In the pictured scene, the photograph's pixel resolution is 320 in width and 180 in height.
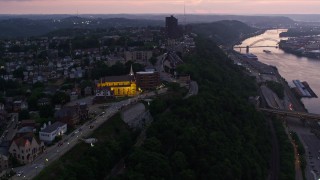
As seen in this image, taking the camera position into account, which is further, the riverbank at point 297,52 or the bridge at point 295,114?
the riverbank at point 297,52

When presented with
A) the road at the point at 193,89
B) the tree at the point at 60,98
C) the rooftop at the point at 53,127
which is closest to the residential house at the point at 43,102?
the tree at the point at 60,98

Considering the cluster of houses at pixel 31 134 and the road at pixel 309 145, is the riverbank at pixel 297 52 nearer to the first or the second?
the road at pixel 309 145

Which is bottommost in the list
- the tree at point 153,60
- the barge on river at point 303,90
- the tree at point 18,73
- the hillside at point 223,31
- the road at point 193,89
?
the barge on river at point 303,90

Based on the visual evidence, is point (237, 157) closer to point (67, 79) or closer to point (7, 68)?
point (67, 79)

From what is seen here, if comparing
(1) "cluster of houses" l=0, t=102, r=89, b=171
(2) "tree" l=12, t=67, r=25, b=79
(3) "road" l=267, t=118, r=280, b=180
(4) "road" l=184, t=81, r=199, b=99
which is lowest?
(3) "road" l=267, t=118, r=280, b=180

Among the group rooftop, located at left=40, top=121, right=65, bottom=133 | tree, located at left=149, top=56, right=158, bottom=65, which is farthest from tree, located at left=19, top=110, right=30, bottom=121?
tree, located at left=149, top=56, right=158, bottom=65

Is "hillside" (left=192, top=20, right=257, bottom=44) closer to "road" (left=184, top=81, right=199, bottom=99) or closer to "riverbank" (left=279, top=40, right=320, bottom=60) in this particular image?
"riverbank" (left=279, top=40, right=320, bottom=60)
